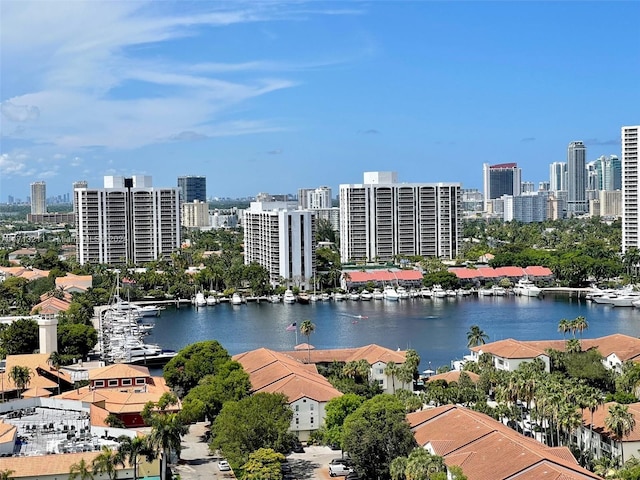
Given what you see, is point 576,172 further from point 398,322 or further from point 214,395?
point 214,395

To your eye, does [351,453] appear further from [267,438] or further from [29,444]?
[29,444]

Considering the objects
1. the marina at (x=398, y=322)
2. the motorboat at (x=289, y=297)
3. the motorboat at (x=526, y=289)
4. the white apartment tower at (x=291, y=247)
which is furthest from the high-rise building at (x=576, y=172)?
the motorboat at (x=289, y=297)

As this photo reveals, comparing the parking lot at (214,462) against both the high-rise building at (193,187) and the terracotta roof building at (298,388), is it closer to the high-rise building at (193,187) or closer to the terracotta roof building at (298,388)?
the terracotta roof building at (298,388)

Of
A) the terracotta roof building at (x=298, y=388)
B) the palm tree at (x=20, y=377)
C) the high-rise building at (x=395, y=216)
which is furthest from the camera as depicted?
the high-rise building at (x=395, y=216)

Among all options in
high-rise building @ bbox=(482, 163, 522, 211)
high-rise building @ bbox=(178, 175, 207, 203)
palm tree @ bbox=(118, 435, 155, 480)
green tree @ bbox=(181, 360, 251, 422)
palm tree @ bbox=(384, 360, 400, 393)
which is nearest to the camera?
palm tree @ bbox=(118, 435, 155, 480)

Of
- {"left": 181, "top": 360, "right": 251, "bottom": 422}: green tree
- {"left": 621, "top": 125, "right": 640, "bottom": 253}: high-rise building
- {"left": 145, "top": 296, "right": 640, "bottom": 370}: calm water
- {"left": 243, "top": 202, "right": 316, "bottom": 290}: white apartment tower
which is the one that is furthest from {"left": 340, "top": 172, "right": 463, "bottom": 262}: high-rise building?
{"left": 181, "top": 360, "right": 251, "bottom": 422}: green tree

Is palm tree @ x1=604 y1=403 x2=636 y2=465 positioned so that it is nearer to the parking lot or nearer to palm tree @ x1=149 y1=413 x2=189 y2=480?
the parking lot
